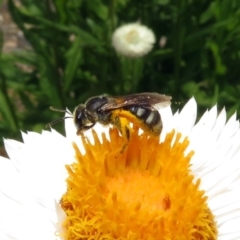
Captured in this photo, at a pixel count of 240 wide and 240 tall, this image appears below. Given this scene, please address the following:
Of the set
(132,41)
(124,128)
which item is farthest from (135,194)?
(132,41)

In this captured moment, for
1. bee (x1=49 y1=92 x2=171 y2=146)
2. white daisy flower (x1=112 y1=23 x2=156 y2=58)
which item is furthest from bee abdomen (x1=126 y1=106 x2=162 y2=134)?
white daisy flower (x1=112 y1=23 x2=156 y2=58)

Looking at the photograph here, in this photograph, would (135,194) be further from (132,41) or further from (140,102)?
(132,41)

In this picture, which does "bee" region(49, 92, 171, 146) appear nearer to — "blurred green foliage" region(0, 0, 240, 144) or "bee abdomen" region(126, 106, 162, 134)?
"bee abdomen" region(126, 106, 162, 134)

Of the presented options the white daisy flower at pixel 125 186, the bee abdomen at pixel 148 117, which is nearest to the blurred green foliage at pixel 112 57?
the white daisy flower at pixel 125 186

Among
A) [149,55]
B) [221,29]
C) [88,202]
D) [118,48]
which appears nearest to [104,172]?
[88,202]

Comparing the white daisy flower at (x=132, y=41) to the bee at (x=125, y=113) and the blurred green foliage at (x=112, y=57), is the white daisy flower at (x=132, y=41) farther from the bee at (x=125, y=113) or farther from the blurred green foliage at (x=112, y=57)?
the bee at (x=125, y=113)

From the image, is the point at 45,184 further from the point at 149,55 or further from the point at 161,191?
the point at 149,55
